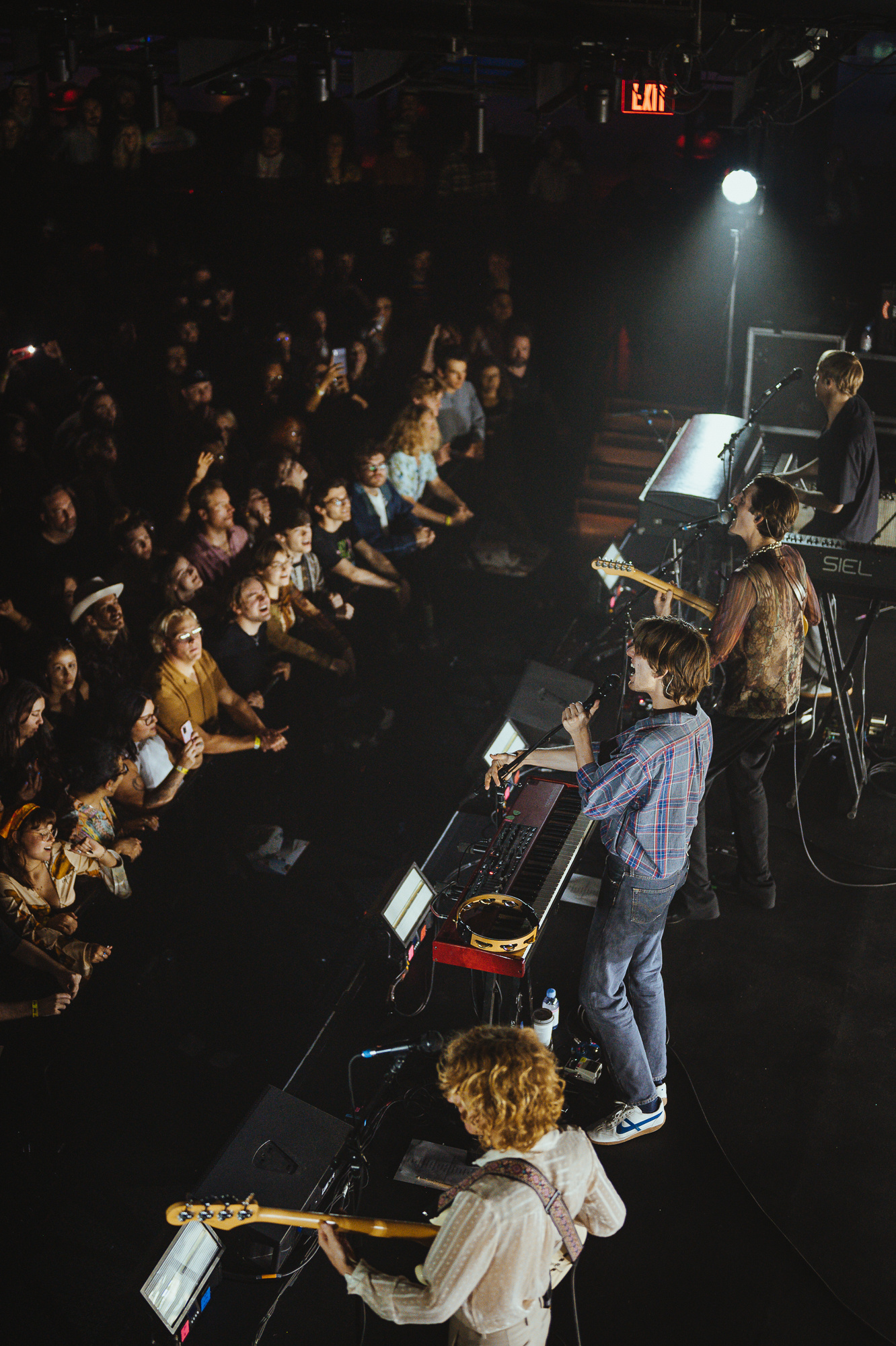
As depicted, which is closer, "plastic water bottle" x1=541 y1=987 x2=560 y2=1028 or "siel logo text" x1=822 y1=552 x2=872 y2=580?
"plastic water bottle" x1=541 y1=987 x2=560 y2=1028

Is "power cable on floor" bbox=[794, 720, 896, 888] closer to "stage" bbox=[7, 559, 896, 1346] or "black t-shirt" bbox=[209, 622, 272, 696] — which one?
"stage" bbox=[7, 559, 896, 1346]

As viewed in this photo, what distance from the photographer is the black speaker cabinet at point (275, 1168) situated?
2.73m

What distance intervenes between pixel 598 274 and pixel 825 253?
1973 mm

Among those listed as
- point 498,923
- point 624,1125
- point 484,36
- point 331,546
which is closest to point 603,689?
point 498,923

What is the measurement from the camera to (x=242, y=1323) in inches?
108

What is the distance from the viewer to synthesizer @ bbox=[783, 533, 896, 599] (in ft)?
13.9

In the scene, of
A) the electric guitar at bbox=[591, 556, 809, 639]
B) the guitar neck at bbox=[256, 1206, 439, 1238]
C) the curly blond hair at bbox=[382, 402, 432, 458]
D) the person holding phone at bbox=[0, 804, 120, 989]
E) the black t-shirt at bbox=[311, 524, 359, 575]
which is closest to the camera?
the guitar neck at bbox=[256, 1206, 439, 1238]

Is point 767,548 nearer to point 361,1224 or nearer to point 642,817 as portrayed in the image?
point 642,817

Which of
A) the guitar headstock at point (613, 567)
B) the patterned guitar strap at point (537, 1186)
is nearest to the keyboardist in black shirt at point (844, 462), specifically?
the guitar headstock at point (613, 567)

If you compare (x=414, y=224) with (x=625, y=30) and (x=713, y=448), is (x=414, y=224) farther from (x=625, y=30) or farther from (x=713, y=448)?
(x=713, y=448)

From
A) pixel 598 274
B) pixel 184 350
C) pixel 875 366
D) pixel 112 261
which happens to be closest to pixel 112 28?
pixel 184 350

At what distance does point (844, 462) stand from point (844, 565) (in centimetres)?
51

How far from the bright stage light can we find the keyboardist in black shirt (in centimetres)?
→ 213

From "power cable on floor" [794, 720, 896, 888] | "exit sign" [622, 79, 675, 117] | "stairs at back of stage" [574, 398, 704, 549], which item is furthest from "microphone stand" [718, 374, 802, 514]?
"exit sign" [622, 79, 675, 117]
